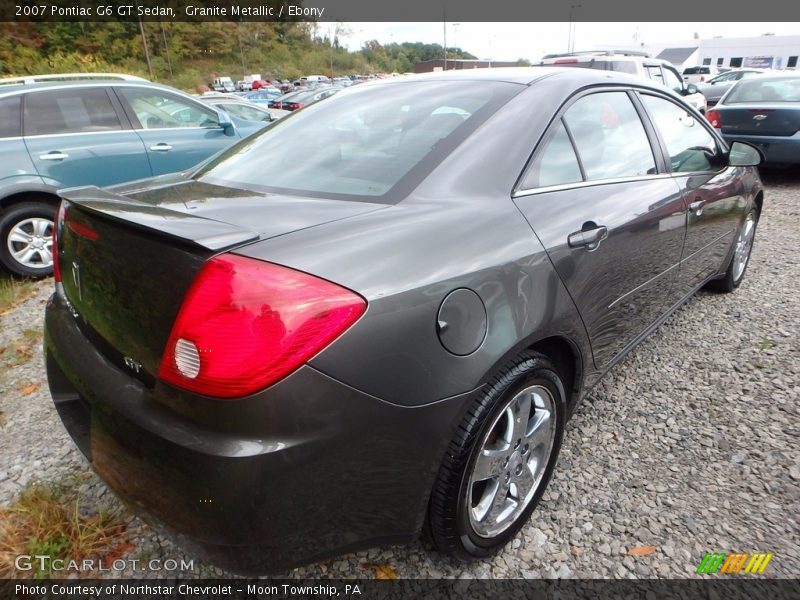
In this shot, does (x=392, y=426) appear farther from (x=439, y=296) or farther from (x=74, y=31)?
(x=74, y=31)

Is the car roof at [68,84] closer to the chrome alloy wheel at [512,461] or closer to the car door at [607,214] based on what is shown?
the car door at [607,214]

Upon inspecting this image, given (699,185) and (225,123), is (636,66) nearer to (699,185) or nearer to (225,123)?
(225,123)

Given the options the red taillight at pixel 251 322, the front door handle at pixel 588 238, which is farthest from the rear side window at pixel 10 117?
the front door handle at pixel 588 238

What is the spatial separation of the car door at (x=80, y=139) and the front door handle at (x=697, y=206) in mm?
4800

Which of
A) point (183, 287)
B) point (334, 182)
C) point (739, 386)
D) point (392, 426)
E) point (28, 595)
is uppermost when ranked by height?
point (334, 182)

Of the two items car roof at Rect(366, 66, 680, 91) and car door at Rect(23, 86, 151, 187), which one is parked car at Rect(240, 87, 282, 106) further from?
car roof at Rect(366, 66, 680, 91)

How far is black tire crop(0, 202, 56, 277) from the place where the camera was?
4402 millimetres

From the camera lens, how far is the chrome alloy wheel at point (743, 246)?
12.5 ft

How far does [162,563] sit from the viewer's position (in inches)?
69.3

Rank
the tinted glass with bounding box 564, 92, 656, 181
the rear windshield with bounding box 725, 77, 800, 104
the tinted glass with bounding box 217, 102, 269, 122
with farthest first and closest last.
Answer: the tinted glass with bounding box 217, 102, 269, 122
the rear windshield with bounding box 725, 77, 800, 104
the tinted glass with bounding box 564, 92, 656, 181

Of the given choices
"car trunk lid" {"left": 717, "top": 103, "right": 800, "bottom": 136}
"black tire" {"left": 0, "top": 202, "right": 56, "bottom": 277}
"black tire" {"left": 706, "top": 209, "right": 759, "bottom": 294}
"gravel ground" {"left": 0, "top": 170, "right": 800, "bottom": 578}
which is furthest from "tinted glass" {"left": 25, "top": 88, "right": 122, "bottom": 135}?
"car trunk lid" {"left": 717, "top": 103, "right": 800, "bottom": 136}

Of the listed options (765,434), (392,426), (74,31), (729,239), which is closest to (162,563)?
(392,426)

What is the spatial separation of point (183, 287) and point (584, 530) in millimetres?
1650

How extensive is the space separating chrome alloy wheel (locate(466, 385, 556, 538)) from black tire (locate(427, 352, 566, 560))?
0.03 m
